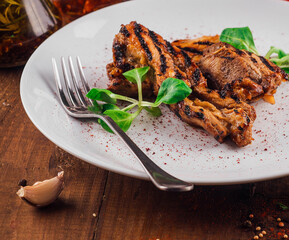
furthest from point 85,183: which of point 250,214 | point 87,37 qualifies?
point 87,37

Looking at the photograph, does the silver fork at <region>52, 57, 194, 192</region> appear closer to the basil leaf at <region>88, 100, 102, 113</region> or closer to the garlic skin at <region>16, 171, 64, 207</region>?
the basil leaf at <region>88, 100, 102, 113</region>

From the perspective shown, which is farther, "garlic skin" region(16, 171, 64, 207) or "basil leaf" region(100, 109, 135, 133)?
"basil leaf" region(100, 109, 135, 133)

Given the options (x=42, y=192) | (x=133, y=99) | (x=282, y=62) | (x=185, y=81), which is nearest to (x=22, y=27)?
(x=133, y=99)

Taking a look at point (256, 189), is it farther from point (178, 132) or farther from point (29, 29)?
point (29, 29)

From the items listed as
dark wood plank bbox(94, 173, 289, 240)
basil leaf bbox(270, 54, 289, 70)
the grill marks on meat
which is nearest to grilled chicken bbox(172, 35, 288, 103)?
the grill marks on meat

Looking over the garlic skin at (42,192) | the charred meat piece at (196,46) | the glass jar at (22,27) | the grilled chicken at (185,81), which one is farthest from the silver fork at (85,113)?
the charred meat piece at (196,46)

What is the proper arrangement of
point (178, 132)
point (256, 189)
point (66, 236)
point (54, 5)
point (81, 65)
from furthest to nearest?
point (54, 5) → point (81, 65) → point (178, 132) → point (256, 189) → point (66, 236)
